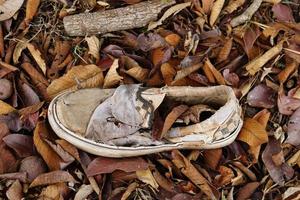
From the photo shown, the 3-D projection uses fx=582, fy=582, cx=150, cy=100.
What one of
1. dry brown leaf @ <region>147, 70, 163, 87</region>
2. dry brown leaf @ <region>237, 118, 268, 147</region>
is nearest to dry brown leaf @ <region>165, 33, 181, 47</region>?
dry brown leaf @ <region>147, 70, 163, 87</region>

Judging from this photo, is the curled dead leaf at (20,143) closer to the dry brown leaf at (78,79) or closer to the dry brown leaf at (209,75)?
the dry brown leaf at (78,79)

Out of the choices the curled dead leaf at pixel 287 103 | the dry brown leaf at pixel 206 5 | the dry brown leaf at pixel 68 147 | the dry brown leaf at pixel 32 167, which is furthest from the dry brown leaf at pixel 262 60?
the dry brown leaf at pixel 32 167

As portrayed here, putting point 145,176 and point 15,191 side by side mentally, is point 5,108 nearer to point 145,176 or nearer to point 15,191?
point 15,191

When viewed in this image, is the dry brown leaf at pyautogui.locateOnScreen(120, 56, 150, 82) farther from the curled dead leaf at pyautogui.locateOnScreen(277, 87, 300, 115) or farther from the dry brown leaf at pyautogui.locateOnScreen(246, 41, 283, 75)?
the curled dead leaf at pyautogui.locateOnScreen(277, 87, 300, 115)

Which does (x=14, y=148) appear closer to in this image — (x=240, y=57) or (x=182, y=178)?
(x=182, y=178)

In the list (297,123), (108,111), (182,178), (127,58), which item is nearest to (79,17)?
(127,58)
